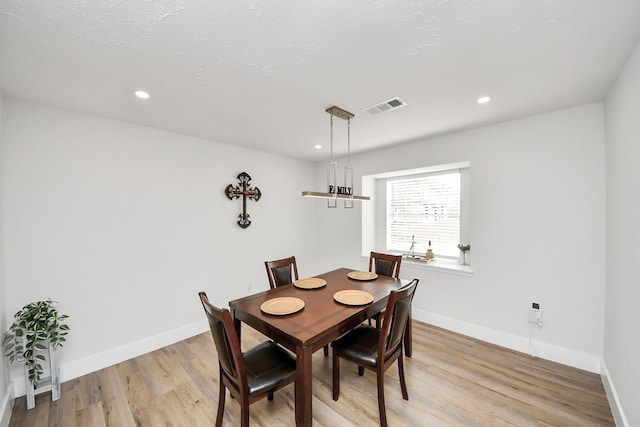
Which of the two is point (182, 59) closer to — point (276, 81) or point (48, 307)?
point (276, 81)

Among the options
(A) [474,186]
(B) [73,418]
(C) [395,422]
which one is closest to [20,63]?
(B) [73,418]

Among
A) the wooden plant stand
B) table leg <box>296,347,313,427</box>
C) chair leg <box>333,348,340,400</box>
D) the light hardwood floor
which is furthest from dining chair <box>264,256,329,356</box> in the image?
the wooden plant stand

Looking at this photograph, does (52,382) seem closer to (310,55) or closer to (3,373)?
(3,373)

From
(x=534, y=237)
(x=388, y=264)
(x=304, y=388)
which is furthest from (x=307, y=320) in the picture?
(x=534, y=237)

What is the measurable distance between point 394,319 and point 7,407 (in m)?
2.88

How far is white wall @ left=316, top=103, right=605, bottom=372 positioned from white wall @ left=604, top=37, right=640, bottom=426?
17 cm

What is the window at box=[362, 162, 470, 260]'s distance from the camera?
3348 millimetres

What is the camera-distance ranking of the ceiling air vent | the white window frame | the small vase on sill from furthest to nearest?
the white window frame < the small vase on sill < the ceiling air vent

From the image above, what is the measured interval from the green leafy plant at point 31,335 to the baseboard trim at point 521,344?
374 centimetres

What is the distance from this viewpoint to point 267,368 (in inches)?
65.6

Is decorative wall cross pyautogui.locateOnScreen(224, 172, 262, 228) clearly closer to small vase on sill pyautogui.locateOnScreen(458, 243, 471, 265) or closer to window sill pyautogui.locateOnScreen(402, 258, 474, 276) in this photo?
window sill pyautogui.locateOnScreen(402, 258, 474, 276)

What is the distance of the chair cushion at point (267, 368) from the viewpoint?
155 cm

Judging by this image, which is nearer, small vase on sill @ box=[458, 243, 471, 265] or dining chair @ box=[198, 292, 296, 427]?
dining chair @ box=[198, 292, 296, 427]

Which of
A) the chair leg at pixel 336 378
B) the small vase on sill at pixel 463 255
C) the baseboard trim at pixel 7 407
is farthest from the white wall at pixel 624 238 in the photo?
the baseboard trim at pixel 7 407
